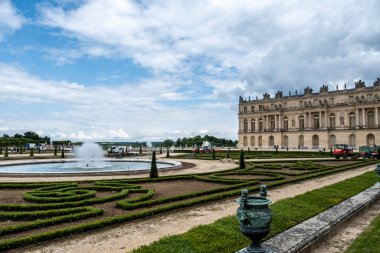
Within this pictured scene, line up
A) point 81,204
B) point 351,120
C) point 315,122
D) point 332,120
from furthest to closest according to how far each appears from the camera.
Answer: point 315,122 < point 332,120 < point 351,120 < point 81,204

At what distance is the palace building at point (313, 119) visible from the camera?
206 ft

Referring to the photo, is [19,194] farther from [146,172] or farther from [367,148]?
[367,148]

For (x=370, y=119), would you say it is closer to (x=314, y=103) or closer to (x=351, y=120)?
(x=351, y=120)

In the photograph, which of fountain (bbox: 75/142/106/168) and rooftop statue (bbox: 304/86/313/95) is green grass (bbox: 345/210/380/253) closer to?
fountain (bbox: 75/142/106/168)

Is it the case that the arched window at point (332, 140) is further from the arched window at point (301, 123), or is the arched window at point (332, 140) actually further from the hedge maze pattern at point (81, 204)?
the hedge maze pattern at point (81, 204)

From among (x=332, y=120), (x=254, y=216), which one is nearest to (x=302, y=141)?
(x=332, y=120)

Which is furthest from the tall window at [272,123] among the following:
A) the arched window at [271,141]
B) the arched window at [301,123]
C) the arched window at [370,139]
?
the arched window at [370,139]

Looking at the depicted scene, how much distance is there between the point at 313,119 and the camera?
7125cm

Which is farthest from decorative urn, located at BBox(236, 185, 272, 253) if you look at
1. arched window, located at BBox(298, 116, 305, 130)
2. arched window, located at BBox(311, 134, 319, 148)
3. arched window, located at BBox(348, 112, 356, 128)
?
arched window, located at BBox(298, 116, 305, 130)

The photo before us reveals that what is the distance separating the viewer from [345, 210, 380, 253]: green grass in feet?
19.4

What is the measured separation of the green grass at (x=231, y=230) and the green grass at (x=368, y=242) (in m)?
0.55

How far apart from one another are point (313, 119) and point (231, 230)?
231 ft

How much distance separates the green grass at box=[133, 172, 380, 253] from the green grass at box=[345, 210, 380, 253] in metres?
0.55

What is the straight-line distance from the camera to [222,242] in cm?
598
